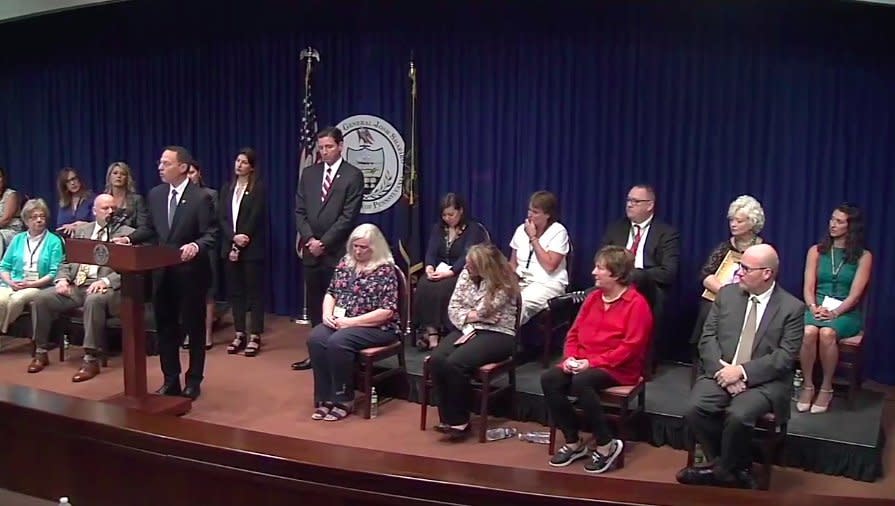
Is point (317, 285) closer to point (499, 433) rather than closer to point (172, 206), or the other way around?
point (172, 206)

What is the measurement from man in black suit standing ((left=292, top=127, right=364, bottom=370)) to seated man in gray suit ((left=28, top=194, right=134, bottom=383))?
1.21 m

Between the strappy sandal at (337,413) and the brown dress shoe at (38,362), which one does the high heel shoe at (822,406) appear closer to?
the strappy sandal at (337,413)

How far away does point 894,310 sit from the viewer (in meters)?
5.20

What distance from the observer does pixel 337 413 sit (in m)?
4.78

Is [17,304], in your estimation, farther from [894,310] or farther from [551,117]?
[894,310]

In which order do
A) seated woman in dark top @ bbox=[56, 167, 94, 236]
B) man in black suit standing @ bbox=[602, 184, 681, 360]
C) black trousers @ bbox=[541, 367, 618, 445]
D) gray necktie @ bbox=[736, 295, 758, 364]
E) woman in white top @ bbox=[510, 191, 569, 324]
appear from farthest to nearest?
seated woman in dark top @ bbox=[56, 167, 94, 236]
woman in white top @ bbox=[510, 191, 569, 324]
man in black suit standing @ bbox=[602, 184, 681, 360]
black trousers @ bbox=[541, 367, 618, 445]
gray necktie @ bbox=[736, 295, 758, 364]

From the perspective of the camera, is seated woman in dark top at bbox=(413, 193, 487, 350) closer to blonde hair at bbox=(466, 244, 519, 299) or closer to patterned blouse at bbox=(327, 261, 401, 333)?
patterned blouse at bbox=(327, 261, 401, 333)

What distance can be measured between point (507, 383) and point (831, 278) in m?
1.83

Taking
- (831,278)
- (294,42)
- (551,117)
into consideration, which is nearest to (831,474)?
(831,278)

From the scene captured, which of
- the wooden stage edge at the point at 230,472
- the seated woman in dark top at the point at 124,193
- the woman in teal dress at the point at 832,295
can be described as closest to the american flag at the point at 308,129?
the seated woman in dark top at the point at 124,193

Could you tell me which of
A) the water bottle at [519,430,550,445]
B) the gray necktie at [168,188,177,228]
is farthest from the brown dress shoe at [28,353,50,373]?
the water bottle at [519,430,550,445]

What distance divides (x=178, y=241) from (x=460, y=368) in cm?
163

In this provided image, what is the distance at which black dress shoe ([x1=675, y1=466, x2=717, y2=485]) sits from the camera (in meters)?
3.79

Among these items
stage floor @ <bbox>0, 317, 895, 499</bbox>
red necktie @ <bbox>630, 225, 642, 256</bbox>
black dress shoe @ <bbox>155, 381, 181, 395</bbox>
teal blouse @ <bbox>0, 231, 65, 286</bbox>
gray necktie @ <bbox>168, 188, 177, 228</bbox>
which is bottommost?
stage floor @ <bbox>0, 317, 895, 499</bbox>
